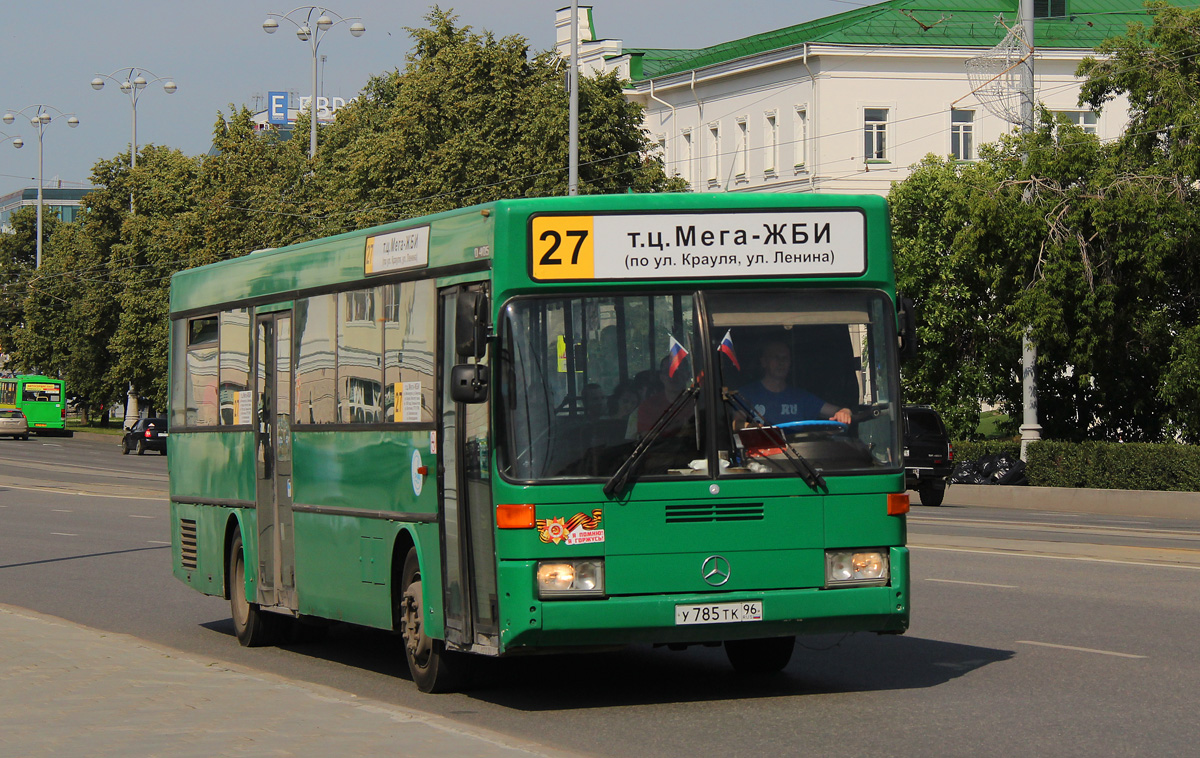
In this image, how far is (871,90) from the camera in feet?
205

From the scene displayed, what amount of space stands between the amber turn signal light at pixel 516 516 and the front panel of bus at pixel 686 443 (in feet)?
0.03

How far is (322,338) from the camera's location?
11.9 m

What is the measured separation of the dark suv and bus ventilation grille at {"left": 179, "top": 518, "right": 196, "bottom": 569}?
21124 millimetres

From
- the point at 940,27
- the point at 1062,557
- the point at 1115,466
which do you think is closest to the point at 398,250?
the point at 1062,557

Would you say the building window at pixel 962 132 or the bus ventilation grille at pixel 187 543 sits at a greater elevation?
the building window at pixel 962 132

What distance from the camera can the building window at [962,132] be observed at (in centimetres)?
6309

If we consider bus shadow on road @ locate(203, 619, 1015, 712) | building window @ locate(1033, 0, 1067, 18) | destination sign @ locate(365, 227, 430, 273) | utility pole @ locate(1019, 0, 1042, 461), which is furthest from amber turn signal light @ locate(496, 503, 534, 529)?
building window @ locate(1033, 0, 1067, 18)

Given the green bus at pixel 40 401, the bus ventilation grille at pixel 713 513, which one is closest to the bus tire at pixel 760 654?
the bus ventilation grille at pixel 713 513

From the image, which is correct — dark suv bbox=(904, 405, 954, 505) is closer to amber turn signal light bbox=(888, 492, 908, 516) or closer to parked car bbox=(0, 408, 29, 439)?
amber turn signal light bbox=(888, 492, 908, 516)

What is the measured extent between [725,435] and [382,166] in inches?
1748

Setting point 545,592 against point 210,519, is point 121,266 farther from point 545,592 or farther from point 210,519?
point 545,592

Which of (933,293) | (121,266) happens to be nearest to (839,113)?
(933,293)

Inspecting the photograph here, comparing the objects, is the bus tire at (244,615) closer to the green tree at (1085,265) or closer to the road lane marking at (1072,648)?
the road lane marking at (1072,648)

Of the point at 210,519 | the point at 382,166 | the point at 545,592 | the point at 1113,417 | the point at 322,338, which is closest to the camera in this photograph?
the point at 545,592
